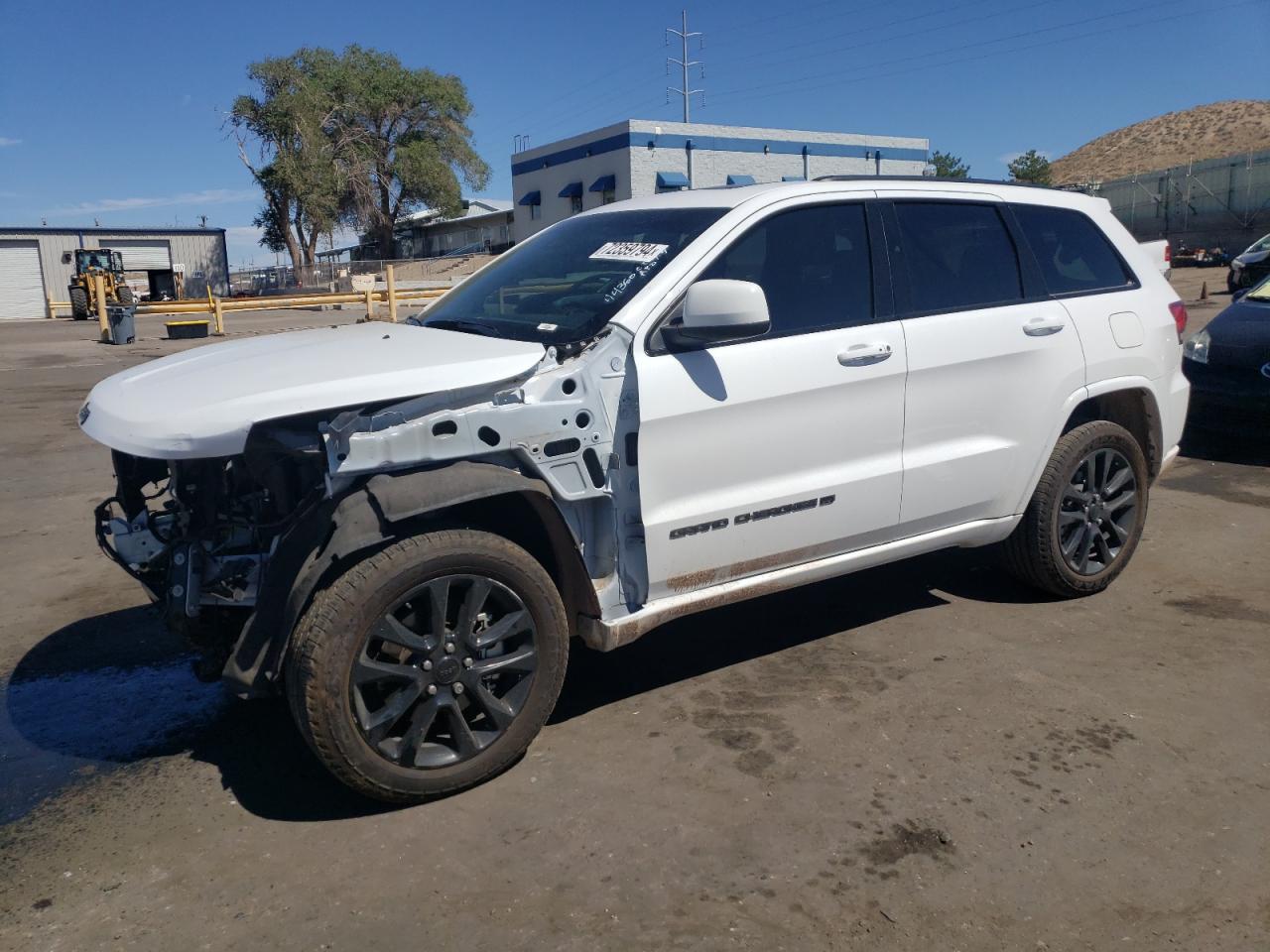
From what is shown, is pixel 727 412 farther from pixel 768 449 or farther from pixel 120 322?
pixel 120 322

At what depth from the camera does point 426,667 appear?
3.13 metres

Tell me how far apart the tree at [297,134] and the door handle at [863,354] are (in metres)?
55.6

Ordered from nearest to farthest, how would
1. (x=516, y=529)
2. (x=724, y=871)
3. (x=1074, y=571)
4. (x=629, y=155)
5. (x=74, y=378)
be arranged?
(x=724, y=871), (x=516, y=529), (x=1074, y=571), (x=74, y=378), (x=629, y=155)

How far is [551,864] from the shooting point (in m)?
2.90

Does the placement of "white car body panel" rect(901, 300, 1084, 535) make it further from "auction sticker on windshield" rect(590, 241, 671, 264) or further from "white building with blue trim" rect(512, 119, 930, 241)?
"white building with blue trim" rect(512, 119, 930, 241)

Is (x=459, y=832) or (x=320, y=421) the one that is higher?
(x=320, y=421)

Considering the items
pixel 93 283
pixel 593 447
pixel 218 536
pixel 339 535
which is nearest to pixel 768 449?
pixel 593 447

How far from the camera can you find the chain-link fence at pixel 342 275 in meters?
47.3

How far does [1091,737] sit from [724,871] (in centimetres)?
156

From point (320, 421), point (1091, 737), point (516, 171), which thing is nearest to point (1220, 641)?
point (1091, 737)

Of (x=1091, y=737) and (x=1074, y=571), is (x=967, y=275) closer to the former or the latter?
(x=1074, y=571)

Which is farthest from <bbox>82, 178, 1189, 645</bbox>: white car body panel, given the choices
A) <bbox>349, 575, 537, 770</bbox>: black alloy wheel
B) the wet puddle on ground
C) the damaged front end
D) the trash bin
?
the trash bin

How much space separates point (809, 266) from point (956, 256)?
2.74ft

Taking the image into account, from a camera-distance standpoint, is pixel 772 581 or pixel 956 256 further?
pixel 956 256
